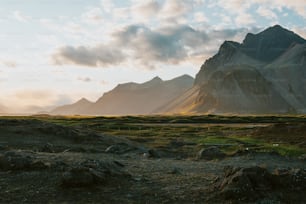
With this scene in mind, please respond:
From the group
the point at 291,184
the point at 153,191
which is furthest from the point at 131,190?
the point at 291,184

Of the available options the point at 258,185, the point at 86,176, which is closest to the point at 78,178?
the point at 86,176

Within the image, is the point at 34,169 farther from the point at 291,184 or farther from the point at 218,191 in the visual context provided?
the point at 291,184

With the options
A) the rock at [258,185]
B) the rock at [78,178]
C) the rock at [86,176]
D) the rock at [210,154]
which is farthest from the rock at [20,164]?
the rock at [210,154]

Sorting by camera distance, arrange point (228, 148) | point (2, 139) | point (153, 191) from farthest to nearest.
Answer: point (2, 139) → point (228, 148) → point (153, 191)

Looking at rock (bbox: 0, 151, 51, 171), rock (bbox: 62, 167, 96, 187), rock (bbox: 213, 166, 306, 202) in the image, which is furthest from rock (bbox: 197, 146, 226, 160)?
rock (bbox: 62, 167, 96, 187)

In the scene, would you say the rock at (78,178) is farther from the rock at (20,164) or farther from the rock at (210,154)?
the rock at (210,154)

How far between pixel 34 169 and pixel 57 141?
27671 millimetres

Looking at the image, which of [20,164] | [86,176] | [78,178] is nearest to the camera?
[78,178]

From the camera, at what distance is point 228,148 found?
45.3m

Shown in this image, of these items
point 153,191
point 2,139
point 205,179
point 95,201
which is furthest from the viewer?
point 2,139

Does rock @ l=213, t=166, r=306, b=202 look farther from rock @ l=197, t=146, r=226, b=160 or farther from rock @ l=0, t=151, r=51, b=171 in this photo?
rock @ l=197, t=146, r=226, b=160

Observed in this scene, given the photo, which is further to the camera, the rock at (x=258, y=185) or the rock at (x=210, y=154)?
the rock at (x=210, y=154)

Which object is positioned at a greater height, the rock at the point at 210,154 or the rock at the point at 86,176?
the rock at the point at 86,176

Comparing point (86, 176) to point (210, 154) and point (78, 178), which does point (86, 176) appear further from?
point (210, 154)
